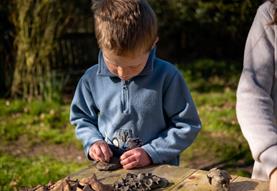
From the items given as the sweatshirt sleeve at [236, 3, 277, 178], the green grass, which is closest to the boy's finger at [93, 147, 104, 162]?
the sweatshirt sleeve at [236, 3, 277, 178]

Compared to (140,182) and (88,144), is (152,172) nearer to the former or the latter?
(140,182)

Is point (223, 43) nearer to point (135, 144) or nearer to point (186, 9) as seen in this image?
point (186, 9)

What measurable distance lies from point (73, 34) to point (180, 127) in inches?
252

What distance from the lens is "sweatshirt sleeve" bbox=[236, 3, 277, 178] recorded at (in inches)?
59.7

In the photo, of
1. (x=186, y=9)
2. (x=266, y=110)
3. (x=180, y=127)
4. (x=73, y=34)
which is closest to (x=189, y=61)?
(x=73, y=34)

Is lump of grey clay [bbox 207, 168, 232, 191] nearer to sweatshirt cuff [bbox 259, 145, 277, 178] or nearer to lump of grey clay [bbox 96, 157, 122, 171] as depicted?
sweatshirt cuff [bbox 259, 145, 277, 178]

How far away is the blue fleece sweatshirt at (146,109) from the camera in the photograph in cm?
221

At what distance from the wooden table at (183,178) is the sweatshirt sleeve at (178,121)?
6.5 inches

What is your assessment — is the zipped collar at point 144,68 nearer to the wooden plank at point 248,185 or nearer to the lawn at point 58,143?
the wooden plank at point 248,185

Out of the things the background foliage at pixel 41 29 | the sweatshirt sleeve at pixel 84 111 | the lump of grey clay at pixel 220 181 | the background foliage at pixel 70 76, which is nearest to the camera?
the lump of grey clay at pixel 220 181

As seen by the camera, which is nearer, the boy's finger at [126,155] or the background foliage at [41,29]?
the boy's finger at [126,155]

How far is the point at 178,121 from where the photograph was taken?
2238 mm

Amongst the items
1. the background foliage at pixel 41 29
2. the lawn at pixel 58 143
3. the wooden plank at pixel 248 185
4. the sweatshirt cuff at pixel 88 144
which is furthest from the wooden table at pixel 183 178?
the background foliage at pixel 41 29

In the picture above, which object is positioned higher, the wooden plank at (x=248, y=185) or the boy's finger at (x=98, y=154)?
the boy's finger at (x=98, y=154)
